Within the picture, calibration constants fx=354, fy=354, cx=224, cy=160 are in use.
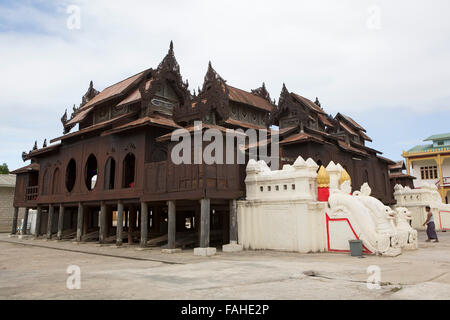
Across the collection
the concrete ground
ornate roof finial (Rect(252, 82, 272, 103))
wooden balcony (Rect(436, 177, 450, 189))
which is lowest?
the concrete ground

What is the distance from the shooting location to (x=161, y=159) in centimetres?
1667

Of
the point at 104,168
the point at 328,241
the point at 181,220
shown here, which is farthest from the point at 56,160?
the point at 328,241

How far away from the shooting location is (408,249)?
12281 millimetres

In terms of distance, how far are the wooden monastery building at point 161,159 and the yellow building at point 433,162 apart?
16745mm

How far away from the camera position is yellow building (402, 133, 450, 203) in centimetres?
3959

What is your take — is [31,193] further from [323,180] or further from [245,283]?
[245,283]

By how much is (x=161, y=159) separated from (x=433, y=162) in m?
37.4


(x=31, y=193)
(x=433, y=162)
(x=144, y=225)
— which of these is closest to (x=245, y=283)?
(x=144, y=225)

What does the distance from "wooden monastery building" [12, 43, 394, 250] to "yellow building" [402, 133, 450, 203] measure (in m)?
16.7

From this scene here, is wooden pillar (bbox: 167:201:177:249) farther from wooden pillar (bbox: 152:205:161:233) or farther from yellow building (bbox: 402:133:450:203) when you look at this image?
yellow building (bbox: 402:133:450:203)

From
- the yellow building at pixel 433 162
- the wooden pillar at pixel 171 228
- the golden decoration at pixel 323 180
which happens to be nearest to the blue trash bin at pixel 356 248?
the golden decoration at pixel 323 180

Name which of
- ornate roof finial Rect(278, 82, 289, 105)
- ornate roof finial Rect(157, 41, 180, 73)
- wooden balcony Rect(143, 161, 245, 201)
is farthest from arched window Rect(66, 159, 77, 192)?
ornate roof finial Rect(278, 82, 289, 105)
